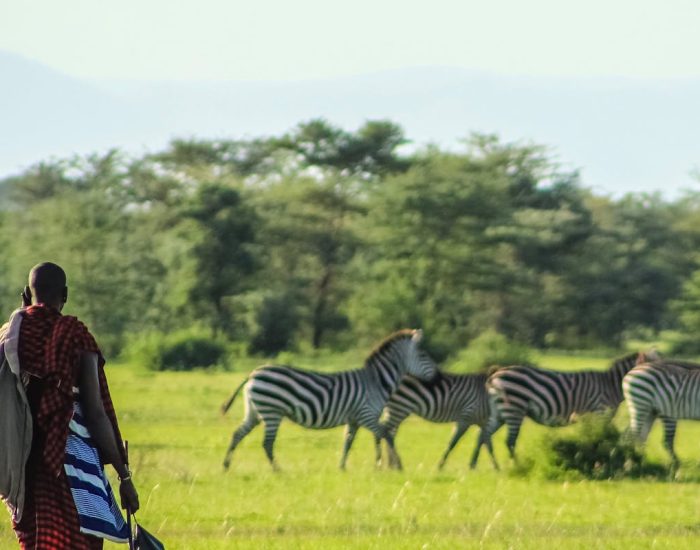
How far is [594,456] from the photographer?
1374 centimetres

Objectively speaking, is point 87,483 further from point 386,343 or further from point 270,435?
point 386,343

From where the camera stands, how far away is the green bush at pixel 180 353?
36219mm

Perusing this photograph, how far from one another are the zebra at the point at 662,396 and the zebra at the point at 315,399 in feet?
9.54

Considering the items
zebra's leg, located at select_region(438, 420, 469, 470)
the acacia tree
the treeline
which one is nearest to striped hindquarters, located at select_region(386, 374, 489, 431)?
zebra's leg, located at select_region(438, 420, 469, 470)

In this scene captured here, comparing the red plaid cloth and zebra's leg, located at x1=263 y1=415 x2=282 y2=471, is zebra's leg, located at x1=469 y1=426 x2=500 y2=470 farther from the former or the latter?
the red plaid cloth

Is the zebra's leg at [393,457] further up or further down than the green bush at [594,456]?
further down

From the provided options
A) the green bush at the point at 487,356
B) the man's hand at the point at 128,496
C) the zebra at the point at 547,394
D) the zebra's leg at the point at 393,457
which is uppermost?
the man's hand at the point at 128,496

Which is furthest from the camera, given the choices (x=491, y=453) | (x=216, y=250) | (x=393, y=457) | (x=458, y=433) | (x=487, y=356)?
(x=216, y=250)

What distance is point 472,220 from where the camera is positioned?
52219mm

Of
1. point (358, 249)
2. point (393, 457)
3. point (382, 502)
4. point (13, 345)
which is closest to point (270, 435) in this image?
point (393, 457)

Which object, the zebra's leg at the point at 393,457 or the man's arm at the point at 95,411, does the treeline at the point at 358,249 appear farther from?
the man's arm at the point at 95,411

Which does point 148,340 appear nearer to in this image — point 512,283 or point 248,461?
point 512,283

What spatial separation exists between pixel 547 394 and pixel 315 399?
292 cm

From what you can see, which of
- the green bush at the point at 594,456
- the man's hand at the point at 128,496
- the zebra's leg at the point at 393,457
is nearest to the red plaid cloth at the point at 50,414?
the man's hand at the point at 128,496
